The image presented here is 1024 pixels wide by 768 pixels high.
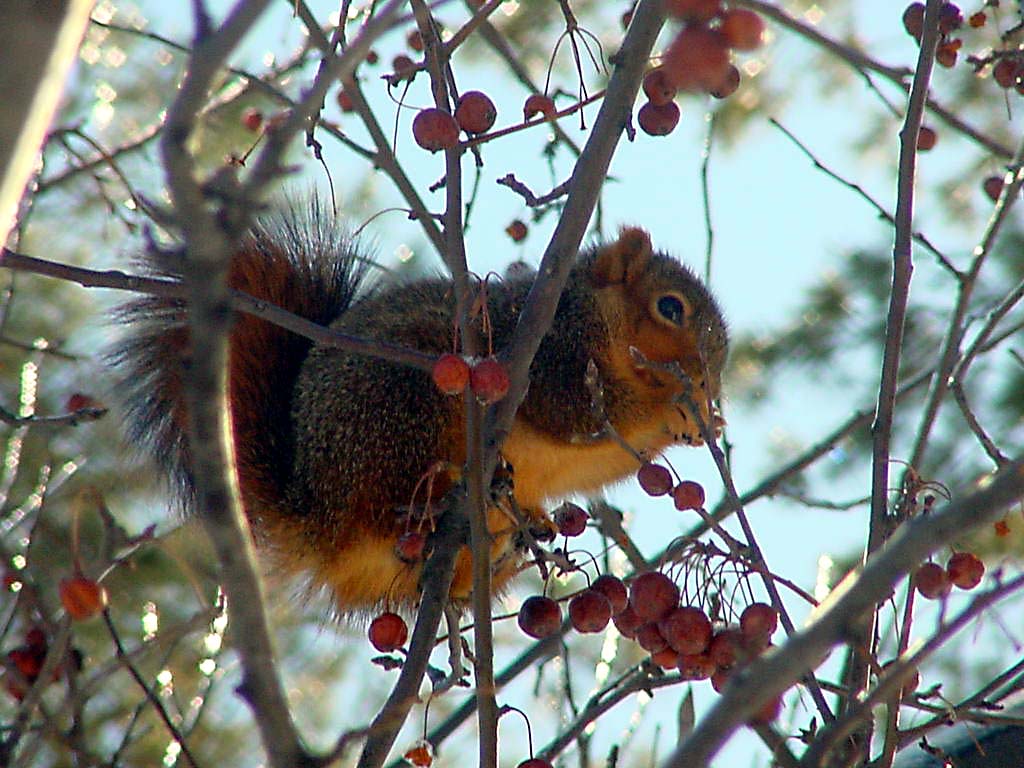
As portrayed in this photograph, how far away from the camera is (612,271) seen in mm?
2410

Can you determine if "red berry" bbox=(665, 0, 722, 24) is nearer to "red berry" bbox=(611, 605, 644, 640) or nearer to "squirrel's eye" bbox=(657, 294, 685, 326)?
"red berry" bbox=(611, 605, 644, 640)

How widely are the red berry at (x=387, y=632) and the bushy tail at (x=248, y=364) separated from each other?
52 cm

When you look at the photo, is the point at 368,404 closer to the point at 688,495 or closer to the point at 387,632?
the point at 387,632

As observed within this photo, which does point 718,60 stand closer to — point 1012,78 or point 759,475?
point 1012,78

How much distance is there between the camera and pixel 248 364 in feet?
6.95

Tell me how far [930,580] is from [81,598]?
79cm

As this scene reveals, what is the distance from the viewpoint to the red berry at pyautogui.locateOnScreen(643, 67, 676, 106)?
144 centimetres

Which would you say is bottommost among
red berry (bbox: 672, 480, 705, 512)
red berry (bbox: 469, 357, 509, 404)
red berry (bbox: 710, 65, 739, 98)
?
red berry (bbox: 672, 480, 705, 512)

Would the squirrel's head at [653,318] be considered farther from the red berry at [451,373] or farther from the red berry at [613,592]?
the red berry at [451,373]

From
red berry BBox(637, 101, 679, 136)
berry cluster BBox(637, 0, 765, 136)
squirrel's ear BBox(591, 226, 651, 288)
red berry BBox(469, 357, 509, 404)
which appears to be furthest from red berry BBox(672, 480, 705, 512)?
squirrel's ear BBox(591, 226, 651, 288)

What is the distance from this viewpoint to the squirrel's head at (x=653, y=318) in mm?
2248

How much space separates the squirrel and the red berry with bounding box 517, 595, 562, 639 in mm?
359

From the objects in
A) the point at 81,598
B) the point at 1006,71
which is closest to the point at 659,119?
the point at 1006,71

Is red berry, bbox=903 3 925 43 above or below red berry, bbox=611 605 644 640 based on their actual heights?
above
